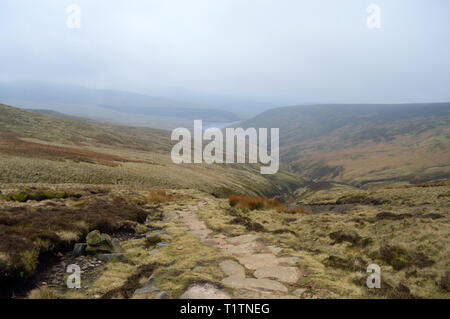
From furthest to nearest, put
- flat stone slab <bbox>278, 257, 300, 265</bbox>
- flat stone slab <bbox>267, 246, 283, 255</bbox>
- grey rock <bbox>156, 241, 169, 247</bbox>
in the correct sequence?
grey rock <bbox>156, 241, 169, 247</bbox> → flat stone slab <bbox>267, 246, 283, 255</bbox> → flat stone slab <bbox>278, 257, 300, 265</bbox>

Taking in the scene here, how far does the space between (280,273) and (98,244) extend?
8311 mm

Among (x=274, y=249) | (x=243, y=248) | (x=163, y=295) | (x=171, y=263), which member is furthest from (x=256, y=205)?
(x=163, y=295)

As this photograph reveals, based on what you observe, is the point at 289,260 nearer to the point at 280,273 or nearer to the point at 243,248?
the point at 280,273

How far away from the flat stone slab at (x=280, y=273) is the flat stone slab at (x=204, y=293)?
7.66ft

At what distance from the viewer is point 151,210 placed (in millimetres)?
24156

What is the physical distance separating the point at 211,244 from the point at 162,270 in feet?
16.2

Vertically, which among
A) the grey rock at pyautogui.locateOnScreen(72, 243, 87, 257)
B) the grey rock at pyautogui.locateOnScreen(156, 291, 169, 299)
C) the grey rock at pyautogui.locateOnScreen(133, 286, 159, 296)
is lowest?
the grey rock at pyautogui.locateOnScreen(72, 243, 87, 257)

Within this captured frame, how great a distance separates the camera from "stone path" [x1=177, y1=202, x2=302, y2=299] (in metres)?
7.74

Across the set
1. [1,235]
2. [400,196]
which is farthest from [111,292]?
[400,196]

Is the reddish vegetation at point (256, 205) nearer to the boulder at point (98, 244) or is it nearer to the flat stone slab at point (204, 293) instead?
the boulder at point (98, 244)

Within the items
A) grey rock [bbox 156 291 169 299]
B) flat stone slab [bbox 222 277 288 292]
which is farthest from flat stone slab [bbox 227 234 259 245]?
grey rock [bbox 156 291 169 299]

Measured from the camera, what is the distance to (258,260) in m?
11.3

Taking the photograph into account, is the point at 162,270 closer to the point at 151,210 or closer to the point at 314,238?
the point at 314,238

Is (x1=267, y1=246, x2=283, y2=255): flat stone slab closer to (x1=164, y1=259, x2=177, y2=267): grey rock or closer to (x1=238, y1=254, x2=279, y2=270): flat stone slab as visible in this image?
(x1=238, y1=254, x2=279, y2=270): flat stone slab
